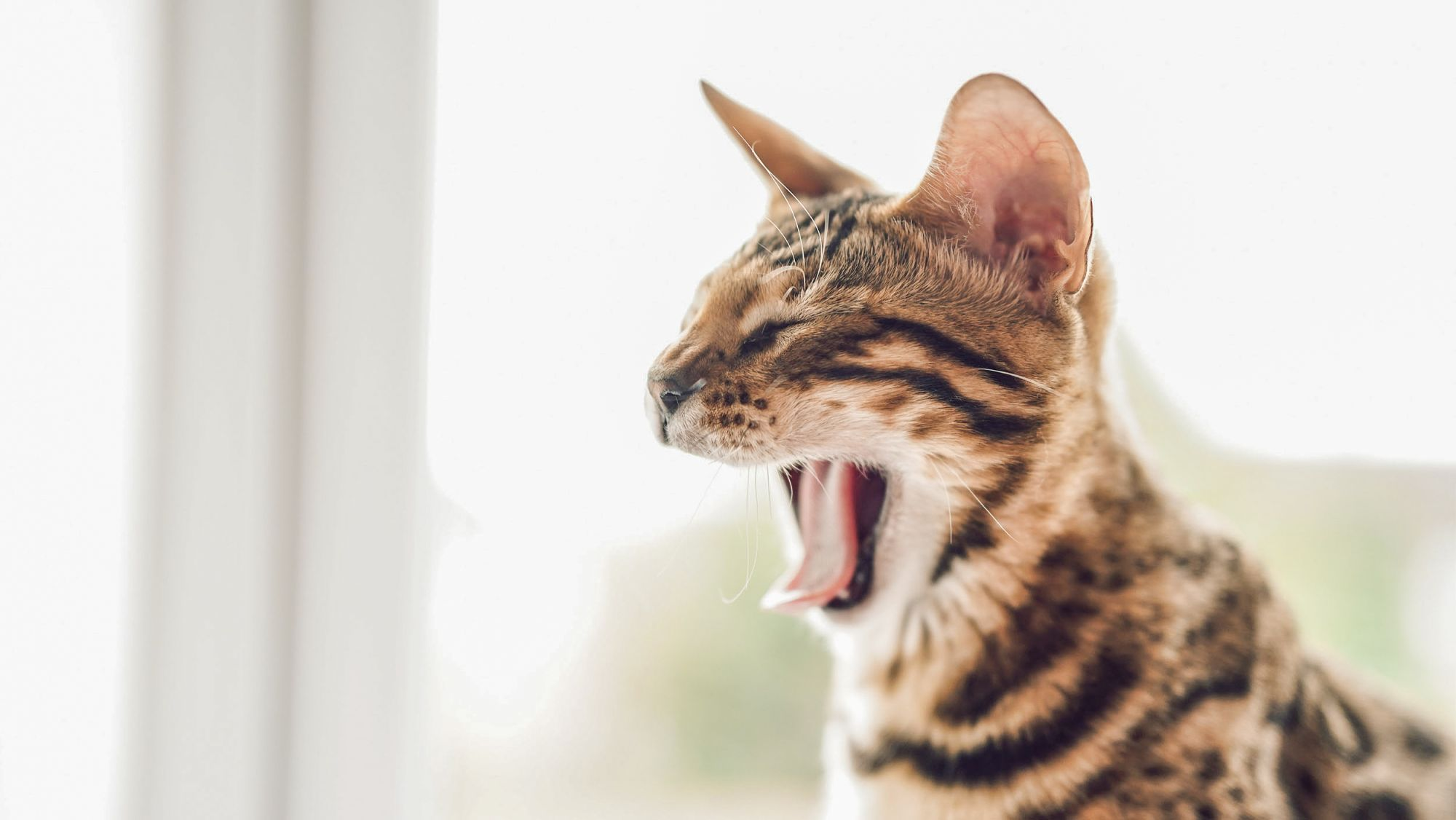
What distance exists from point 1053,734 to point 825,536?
0.75 ft

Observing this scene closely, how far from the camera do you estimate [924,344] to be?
654 millimetres

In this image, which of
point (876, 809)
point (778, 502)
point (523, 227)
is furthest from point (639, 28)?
point (876, 809)

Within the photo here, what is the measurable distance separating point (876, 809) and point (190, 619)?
601 mm

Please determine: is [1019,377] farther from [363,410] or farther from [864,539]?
[363,410]

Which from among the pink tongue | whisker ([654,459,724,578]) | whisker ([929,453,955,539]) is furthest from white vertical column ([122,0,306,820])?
whisker ([929,453,955,539])

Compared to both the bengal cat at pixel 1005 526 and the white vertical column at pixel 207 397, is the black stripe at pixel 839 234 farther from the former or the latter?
the white vertical column at pixel 207 397

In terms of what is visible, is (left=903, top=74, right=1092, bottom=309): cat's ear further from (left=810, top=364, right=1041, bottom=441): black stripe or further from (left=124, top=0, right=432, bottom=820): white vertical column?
(left=124, top=0, right=432, bottom=820): white vertical column

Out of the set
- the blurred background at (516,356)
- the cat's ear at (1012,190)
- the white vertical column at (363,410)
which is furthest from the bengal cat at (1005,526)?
the white vertical column at (363,410)

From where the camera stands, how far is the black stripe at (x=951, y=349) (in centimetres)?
65

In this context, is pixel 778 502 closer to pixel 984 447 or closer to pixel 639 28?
pixel 984 447

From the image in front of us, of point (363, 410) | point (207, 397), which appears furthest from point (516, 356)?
point (207, 397)

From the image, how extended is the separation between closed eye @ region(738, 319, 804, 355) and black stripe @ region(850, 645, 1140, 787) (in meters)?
0.34

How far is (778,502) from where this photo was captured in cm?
83

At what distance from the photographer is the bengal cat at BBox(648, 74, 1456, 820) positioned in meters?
0.64
